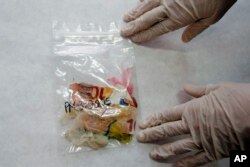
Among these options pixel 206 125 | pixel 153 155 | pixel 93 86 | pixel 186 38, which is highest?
pixel 186 38

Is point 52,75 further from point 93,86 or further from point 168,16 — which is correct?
point 168,16

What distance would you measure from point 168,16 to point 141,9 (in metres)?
0.10

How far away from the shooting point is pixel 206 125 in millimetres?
819

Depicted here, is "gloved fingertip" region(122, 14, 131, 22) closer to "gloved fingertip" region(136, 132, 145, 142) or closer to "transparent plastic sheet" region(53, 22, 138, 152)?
"transparent plastic sheet" region(53, 22, 138, 152)

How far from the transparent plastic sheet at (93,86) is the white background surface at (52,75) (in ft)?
0.10

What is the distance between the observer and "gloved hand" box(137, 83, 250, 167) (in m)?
0.79

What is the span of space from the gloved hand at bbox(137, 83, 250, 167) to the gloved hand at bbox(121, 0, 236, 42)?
0.25 metres

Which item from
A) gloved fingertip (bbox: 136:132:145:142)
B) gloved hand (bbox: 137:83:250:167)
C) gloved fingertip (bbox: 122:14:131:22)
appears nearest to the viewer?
gloved hand (bbox: 137:83:250:167)

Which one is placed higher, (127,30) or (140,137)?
(127,30)

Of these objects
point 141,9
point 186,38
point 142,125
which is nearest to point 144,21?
point 141,9

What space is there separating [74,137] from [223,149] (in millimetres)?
456

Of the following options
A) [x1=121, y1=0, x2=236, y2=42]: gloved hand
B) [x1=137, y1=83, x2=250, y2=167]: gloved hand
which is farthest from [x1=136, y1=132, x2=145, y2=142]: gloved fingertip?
[x1=121, y1=0, x2=236, y2=42]: gloved hand

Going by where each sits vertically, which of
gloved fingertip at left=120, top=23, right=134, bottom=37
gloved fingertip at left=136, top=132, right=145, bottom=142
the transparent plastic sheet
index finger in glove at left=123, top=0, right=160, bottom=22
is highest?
index finger in glove at left=123, top=0, right=160, bottom=22

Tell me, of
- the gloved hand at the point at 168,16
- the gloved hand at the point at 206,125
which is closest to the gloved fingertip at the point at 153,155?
the gloved hand at the point at 206,125
